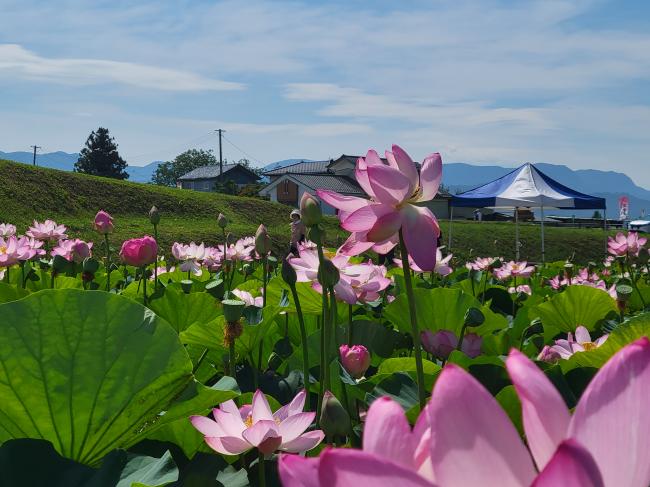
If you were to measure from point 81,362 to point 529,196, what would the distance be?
10456 mm

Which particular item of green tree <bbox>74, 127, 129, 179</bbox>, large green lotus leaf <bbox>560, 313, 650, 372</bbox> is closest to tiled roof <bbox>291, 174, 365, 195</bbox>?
green tree <bbox>74, 127, 129, 179</bbox>

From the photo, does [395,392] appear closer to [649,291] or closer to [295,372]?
[295,372]

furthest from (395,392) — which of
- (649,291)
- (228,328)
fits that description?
(649,291)

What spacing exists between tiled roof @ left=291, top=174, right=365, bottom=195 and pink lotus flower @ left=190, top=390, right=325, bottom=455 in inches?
1317

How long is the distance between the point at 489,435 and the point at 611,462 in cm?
4

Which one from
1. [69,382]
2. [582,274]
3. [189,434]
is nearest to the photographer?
[69,382]

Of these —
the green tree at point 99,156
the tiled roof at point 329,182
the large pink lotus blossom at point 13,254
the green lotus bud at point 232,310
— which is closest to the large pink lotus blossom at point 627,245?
the large pink lotus blossom at point 13,254

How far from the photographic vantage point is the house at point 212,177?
52.1 metres

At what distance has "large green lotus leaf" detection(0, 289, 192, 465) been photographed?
1.92 feet

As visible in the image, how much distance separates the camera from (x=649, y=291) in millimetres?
2082

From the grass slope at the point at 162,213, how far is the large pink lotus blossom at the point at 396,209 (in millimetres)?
8161

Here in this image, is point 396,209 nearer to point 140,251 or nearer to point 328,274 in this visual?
point 328,274

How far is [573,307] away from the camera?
1574mm

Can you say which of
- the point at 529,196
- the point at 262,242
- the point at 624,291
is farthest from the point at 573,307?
the point at 529,196
